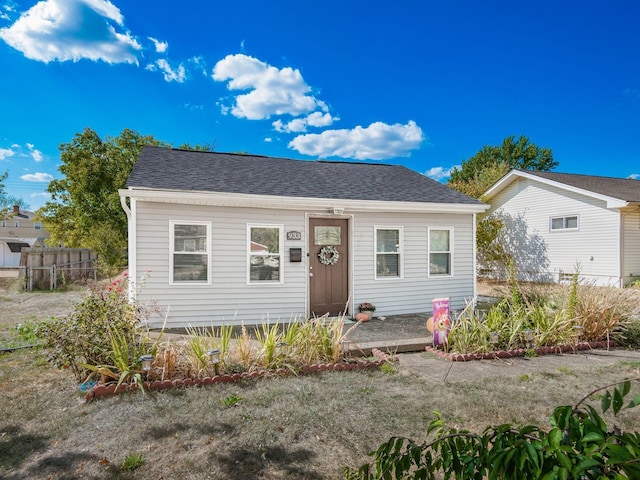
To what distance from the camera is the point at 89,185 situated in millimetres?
22203

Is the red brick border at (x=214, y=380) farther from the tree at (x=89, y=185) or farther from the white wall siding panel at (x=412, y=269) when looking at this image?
the tree at (x=89, y=185)

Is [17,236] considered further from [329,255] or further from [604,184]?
[604,184]

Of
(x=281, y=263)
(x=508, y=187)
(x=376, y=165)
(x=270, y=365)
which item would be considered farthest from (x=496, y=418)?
(x=508, y=187)

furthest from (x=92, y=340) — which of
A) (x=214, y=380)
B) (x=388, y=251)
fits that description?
(x=388, y=251)

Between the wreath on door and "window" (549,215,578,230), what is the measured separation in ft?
35.4

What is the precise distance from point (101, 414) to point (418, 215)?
7.24 metres

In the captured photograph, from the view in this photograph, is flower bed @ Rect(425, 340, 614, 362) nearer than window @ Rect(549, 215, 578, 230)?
Yes

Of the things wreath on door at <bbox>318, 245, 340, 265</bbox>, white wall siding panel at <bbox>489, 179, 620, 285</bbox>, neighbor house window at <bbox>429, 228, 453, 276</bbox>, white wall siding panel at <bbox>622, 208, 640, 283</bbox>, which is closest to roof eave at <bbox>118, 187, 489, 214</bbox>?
neighbor house window at <bbox>429, 228, 453, 276</bbox>

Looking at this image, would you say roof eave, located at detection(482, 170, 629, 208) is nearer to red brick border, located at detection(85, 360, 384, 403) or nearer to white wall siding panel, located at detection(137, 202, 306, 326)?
white wall siding panel, located at detection(137, 202, 306, 326)

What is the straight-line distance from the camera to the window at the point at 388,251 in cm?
837

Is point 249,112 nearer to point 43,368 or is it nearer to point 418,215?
point 418,215

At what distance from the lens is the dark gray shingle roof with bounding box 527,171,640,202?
1297 centimetres

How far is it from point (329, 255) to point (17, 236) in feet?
140

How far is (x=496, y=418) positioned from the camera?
3361 millimetres
